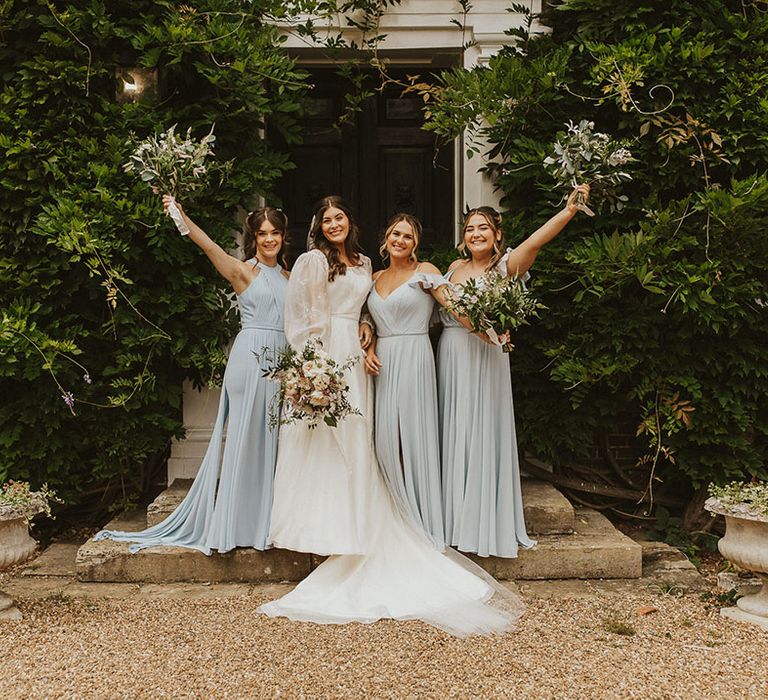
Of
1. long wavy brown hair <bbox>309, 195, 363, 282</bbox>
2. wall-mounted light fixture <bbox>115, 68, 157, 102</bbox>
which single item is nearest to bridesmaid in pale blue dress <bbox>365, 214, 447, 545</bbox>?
long wavy brown hair <bbox>309, 195, 363, 282</bbox>

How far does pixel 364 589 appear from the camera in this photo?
4.09m

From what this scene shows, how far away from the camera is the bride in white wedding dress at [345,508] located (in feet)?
13.1

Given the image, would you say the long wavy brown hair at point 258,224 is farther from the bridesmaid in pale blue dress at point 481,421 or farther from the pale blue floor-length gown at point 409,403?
the bridesmaid in pale blue dress at point 481,421

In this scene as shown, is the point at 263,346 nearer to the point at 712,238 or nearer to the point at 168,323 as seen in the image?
the point at 168,323

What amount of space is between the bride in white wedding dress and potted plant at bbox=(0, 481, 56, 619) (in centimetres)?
129

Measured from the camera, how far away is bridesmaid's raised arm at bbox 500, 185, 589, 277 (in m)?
4.39

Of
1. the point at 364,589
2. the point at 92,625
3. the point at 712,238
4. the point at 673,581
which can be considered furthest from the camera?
the point at 712,238

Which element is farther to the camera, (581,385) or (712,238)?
(581,385)

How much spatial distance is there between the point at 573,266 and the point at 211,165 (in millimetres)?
2432

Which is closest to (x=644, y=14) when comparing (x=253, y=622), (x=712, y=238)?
(x=712, y=238)

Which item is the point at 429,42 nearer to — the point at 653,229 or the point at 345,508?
the point at 653,229

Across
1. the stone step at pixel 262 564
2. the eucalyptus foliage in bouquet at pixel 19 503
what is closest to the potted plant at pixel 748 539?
the stone step at pixel 262 564

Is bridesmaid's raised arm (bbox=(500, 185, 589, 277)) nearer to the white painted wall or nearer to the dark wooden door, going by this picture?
the white painted wall

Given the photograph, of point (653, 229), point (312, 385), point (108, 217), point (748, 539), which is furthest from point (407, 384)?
point (108, 217)
